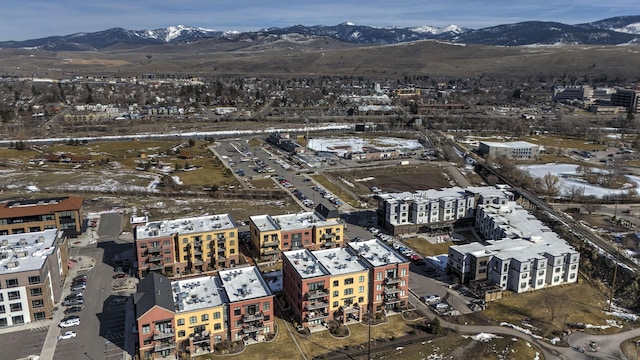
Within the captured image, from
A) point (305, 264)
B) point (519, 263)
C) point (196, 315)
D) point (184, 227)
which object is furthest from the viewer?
point (184, 227)

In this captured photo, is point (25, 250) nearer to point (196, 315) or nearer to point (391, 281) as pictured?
point (196, 315)

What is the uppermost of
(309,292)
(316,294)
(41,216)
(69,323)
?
(41,216)

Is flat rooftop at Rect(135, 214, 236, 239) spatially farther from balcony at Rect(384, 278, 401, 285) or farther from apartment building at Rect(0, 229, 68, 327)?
balcony at Rect(384, 278, 401, 285)

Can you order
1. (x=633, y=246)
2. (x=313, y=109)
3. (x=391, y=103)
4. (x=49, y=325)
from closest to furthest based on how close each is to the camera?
(x=49, y=325), (x=633, y=246), (x=313, y=109), (x=391, y=103)

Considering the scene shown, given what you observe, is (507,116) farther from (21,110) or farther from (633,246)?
(21,110)

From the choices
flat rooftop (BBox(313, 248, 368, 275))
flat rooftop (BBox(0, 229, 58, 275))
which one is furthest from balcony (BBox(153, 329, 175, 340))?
flat rooftop (BBox(0, 229, 58, 275))

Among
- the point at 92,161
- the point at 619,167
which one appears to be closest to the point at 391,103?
the point at 619,167

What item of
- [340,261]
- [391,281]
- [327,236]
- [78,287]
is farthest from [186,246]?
[391,281]
